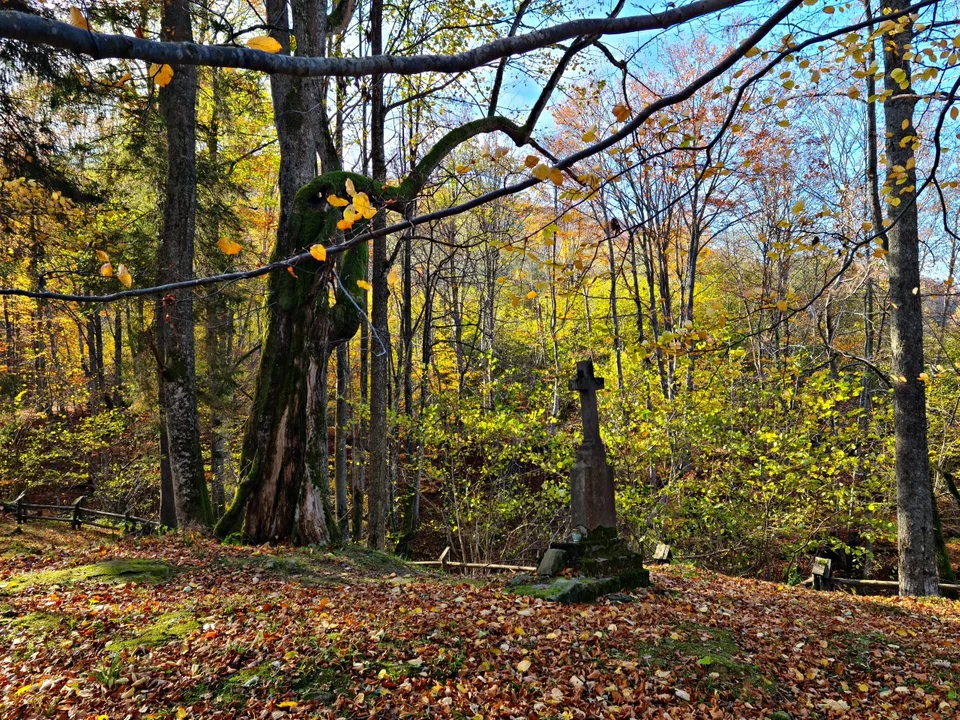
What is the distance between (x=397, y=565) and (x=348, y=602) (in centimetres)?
253

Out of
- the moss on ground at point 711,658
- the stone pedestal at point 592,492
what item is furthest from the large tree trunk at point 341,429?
the moss on ground at point 711,658

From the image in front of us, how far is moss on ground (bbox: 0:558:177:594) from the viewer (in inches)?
218

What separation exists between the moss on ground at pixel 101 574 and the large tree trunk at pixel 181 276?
2.76 meters

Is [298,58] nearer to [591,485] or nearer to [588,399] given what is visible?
[591,485]

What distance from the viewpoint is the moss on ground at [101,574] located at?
5.55m

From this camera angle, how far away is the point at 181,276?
923 centimetres

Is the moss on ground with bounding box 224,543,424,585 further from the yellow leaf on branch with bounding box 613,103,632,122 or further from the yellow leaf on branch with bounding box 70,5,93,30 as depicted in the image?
the yellow leaf on branch with bounding box 70,5,93,30

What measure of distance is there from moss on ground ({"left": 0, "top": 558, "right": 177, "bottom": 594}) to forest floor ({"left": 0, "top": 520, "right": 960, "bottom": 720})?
0.03 meters

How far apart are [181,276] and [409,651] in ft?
24.0

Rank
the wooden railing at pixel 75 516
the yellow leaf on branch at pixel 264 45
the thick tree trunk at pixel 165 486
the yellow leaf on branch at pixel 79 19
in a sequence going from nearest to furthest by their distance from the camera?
1. the yellow leaf on branch at pixel 79 19
2. the yellow leaf on branch at pixel 264 45
3. the thick tree trunk at pixel 165 486
4. the wooden railing at pixel 75 516

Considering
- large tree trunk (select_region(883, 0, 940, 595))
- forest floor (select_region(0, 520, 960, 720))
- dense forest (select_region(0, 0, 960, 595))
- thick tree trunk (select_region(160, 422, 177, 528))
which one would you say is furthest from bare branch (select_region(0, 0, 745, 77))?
thick tree trunk (select_region(160, 422, 177, 528))

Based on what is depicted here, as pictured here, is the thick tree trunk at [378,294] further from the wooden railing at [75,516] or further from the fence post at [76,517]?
the fence post at [76,517]

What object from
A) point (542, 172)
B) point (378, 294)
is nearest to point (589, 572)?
point (542, 172)

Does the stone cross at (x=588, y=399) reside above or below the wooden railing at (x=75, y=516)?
above
